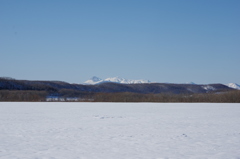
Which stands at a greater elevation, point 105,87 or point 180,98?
point 105,87

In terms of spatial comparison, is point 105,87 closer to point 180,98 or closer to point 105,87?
point 105,87

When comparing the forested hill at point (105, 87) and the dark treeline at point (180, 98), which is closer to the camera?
the dark treeline at point (180, 98)

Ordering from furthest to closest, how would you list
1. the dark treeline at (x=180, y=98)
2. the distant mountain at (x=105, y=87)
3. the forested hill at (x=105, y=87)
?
the forested hill at (x=105, y=87) < the distant mountain at (x=105, y=87) < the dark treeline at (x=180, y=98)

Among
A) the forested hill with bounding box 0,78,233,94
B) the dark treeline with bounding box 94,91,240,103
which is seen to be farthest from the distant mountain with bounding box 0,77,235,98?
the dark treeline with bounding box 94,91,240,103

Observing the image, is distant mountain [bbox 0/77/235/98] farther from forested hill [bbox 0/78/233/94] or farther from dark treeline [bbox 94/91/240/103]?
dark treeline [bbox 94/91/240/103]

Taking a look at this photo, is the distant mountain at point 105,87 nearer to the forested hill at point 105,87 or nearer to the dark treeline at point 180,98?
the forested hill at point 105,87

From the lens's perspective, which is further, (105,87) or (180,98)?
(105,87)

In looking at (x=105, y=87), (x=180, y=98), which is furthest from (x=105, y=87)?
(x=180, y=98)

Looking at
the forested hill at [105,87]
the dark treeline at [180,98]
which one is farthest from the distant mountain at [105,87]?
the dark treeline at [180,98]
